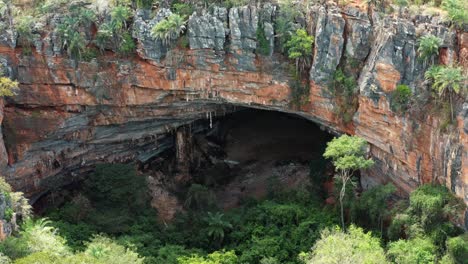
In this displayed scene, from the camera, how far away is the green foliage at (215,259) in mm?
26308

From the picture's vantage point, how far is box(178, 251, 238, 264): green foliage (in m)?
26.3

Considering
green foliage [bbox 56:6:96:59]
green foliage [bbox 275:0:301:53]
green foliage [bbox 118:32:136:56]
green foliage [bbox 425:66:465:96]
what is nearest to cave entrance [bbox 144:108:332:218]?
green foliage [bbox 275:0:301:53]

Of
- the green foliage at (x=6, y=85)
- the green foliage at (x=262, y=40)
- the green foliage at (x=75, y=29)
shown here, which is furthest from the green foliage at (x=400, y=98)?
the green foliage at (x=6, y=85)

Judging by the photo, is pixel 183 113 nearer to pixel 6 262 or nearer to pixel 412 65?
pixel 412 65

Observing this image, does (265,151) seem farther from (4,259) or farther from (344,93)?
(4,259)

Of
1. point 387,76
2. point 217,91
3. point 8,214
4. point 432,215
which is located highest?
point 387,76

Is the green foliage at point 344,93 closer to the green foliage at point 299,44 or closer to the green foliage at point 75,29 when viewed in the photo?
the green foliage at point 299,44

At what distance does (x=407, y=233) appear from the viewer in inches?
1027

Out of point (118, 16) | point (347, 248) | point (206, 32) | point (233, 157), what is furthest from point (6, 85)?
point (347, 248)

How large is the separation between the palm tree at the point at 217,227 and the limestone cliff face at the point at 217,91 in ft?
20.7

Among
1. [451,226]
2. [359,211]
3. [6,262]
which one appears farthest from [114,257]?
[451,226]

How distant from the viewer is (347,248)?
25078mm

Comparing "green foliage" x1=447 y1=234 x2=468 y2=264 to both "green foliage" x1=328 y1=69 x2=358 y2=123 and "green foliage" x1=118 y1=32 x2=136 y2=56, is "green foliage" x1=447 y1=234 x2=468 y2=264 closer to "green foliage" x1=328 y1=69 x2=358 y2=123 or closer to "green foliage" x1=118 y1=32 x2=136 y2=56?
"green foliage" x1=328 y1=69 x2=358 y2=123

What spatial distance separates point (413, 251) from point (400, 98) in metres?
6.70
